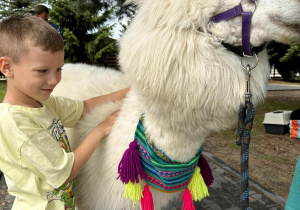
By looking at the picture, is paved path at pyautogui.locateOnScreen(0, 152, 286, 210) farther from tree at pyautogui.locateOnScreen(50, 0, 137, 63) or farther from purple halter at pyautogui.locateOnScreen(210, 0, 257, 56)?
tree at pyautogui.locateOnScreen(50, 0, 137, 63)

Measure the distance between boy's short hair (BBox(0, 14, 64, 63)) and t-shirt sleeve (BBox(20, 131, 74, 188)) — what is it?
37cm

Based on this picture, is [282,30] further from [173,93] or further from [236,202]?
[236,202]

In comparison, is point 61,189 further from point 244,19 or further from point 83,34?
point 83,34

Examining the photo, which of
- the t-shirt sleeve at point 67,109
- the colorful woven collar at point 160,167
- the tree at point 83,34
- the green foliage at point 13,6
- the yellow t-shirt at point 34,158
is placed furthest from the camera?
the green foliage at point 13,6

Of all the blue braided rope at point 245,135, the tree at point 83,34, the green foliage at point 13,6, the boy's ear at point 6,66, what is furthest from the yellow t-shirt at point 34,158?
the green foliage at point 13,6

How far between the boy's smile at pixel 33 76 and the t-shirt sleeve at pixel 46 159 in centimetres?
20

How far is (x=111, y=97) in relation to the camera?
62.8 inches

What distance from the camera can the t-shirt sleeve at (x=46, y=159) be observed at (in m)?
1.12

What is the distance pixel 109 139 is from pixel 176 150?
1.30 feet

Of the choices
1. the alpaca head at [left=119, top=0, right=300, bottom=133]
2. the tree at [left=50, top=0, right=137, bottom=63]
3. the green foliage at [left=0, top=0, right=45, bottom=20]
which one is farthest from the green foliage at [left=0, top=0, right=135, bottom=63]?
the alpaca head at [left=119, top=0, right=300, bottom=133]

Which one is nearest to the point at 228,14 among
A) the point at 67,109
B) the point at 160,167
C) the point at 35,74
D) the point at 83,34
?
the point at 160,167

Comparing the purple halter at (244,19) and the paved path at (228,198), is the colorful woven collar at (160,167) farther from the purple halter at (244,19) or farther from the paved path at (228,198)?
the paved path at (228,198)

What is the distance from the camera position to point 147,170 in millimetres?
1311

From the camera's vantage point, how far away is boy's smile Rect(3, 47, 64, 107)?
1.13 meters
